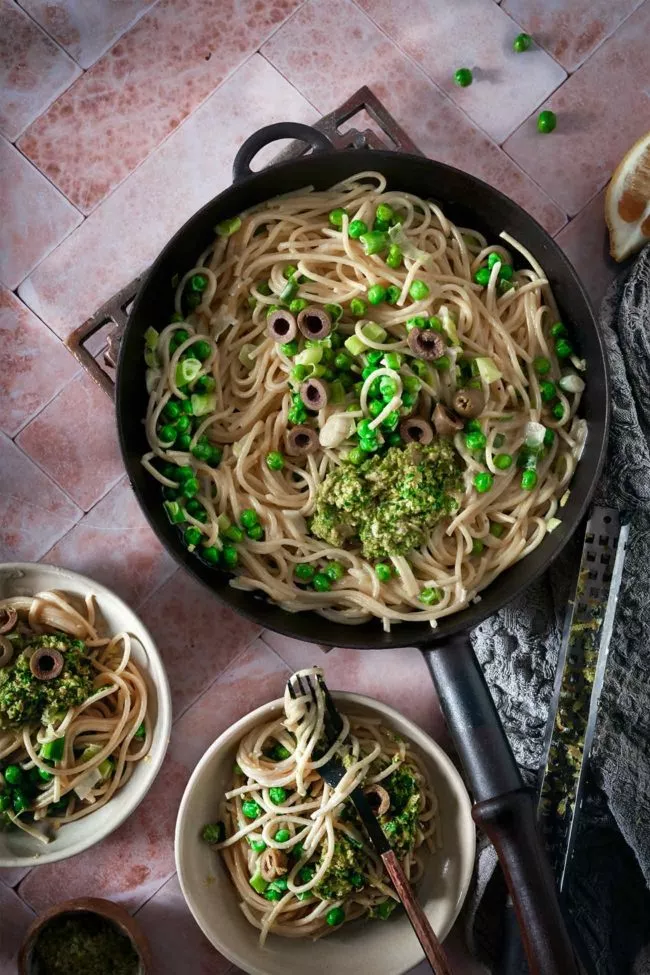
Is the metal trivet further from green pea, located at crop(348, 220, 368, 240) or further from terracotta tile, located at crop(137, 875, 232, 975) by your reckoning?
terracotta tile, located at crop(137, 875, 232, 975)

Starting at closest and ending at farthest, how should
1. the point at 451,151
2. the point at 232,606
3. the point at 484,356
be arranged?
the point at 232,606 → the point at 484,356 → the point at 451,151

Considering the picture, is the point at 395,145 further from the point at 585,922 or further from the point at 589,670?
the point at 585,922

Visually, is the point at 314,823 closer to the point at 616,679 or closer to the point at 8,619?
the point at 616,679

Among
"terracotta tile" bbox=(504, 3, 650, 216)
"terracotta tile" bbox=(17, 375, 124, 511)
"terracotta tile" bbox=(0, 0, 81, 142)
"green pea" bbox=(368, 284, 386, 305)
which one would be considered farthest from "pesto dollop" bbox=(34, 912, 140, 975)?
"terracotta tile" bbox=(504, 3, 650, 216)

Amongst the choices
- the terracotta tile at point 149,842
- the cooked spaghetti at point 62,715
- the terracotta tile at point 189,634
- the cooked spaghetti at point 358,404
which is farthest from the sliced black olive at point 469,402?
the cooked spaghetti at point 62,715

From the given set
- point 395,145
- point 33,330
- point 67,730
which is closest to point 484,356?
point 395,145

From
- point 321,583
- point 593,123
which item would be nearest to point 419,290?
point 321,583

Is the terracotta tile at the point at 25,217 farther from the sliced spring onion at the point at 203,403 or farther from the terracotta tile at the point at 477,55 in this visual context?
the terracotta tile at the point at 477,55
